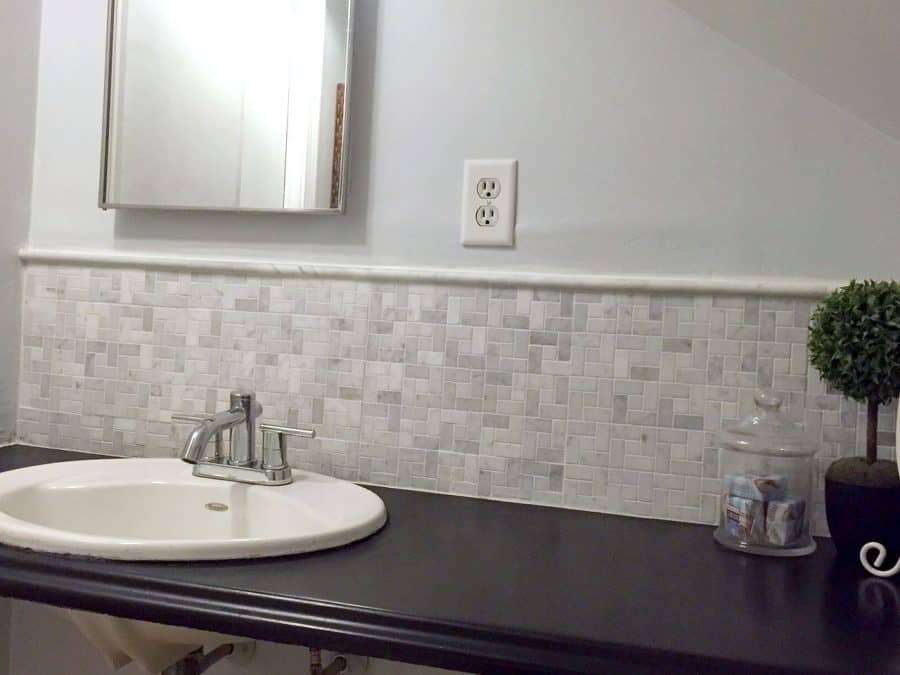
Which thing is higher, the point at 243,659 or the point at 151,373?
the point at 151,373

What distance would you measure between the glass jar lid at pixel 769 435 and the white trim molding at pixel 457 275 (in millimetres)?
147

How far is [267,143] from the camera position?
48.7 inches

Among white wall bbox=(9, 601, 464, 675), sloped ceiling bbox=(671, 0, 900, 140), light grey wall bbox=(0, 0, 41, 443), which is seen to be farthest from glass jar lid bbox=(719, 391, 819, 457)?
light grey wall bbox=(0, 0, 41, 443)

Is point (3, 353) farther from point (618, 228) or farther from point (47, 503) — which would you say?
point (618, 228)

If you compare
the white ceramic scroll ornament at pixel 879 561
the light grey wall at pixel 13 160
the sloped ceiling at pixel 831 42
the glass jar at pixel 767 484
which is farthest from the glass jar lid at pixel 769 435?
the light grey wall at pixel 13 160

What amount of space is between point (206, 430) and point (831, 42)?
0.88 m

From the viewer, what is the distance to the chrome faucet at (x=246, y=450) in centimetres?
108

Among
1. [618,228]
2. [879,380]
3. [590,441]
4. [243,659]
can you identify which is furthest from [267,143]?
[879,380]

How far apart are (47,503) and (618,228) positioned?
85 centimetres

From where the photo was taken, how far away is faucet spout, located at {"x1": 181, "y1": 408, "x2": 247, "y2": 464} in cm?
97

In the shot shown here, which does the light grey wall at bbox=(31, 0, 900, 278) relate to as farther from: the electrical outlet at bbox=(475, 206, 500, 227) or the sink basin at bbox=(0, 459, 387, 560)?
the sink basin at bbox=(0, 459, 387, 560)

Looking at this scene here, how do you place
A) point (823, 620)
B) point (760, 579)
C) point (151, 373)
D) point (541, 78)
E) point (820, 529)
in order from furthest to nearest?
point (151, 373) < point (541, 78) < point (820, 529) < point (760, 579) < point (823, 620)

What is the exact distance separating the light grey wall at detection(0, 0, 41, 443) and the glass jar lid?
44.2 inches

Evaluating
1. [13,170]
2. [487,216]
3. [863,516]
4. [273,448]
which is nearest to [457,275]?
[487,216]
